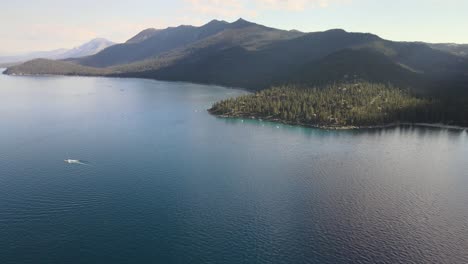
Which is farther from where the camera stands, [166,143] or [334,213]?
[166,143]

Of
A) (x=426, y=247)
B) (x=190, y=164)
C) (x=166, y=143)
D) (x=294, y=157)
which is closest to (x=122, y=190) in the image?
(x=190, y=164)

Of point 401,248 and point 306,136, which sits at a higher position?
point 306,136

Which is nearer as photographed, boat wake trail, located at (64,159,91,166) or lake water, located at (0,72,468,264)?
lake water, located at (0,72,468,264)

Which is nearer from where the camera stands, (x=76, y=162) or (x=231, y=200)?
(x=231, y=200)

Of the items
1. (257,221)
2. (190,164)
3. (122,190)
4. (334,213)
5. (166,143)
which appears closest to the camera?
(257,221)

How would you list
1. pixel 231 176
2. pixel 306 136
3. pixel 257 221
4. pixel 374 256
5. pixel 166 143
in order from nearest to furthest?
pixel 374 256 < pixel 257 221 < pixel 231 176 < pixel 166 143 < pixel 306 136

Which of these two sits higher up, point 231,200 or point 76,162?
point 76,162

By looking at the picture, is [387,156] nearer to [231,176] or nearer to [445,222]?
[445,222]

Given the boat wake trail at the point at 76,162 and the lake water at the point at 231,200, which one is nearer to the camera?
the lake water at the point at 231,200
